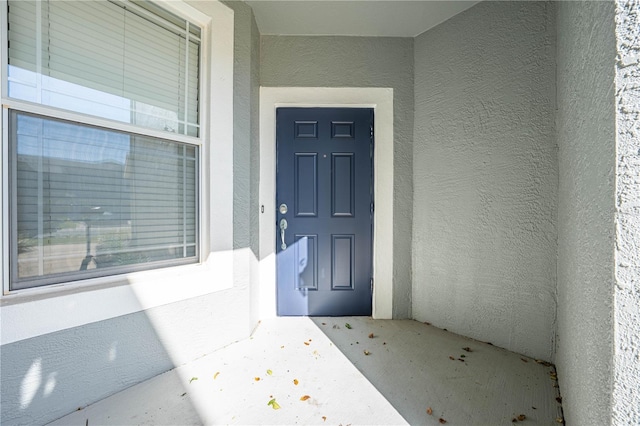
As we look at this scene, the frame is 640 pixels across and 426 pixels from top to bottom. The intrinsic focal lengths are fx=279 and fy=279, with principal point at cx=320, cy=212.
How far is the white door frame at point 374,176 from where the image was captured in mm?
2832

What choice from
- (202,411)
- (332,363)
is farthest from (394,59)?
(202,411)

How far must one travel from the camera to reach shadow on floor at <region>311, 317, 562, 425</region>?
5.24ft

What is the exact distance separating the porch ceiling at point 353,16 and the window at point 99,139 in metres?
0.80

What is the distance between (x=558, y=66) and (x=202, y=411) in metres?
3.27

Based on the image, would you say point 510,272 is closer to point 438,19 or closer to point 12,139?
point 438,19

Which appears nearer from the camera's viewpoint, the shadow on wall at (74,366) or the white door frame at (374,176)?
the shadow on wall at (74,366)

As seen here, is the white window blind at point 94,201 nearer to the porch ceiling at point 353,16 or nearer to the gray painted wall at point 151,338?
the gray painted wall at point 151,338

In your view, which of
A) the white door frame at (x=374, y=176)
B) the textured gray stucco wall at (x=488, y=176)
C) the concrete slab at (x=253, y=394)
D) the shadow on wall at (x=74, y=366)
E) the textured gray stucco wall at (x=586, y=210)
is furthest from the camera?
the white door frame at (x=374, y=176)

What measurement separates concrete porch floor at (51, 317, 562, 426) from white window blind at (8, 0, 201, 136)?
1765 millimetres

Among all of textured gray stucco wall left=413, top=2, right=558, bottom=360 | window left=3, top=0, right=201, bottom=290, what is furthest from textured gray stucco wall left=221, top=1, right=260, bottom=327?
textured gray stucco wall left=413, top=2, right=558, bottom=360

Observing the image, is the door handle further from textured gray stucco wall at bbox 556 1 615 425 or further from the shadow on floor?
textured gray stucco wall at bbox 556 1 615 425

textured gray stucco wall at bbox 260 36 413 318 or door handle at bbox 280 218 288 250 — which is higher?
textured gray stucco wall at bbox 260 36 413 318

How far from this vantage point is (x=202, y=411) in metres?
1.60

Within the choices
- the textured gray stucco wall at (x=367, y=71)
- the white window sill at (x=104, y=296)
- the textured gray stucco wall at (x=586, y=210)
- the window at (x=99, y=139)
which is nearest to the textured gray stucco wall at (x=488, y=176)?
the textured gray stucco wall at (x=367, y=71)
